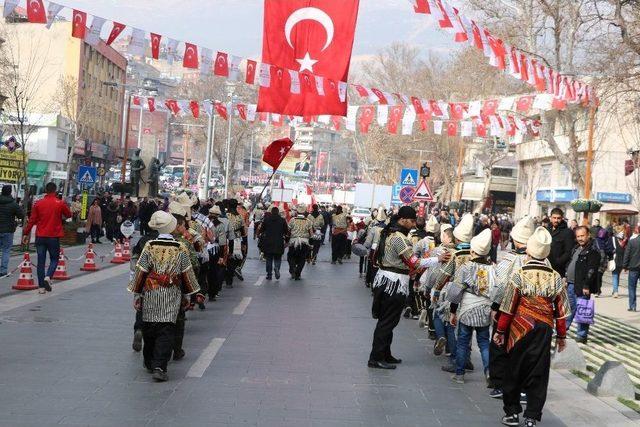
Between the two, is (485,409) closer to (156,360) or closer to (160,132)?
(156,360)

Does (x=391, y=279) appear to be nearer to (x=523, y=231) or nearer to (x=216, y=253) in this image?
(x=523, y=231)

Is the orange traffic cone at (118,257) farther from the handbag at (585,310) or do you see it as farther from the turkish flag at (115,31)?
the handbag at (585,310)

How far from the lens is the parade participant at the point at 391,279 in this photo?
10445mm

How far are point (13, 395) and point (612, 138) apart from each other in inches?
1795

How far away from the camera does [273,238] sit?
72.6 feet

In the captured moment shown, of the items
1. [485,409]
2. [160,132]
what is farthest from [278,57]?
[160,132]

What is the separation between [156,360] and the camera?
29.8 ft

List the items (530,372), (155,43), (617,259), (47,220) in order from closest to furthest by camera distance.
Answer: (530,372) < (47,220) < (155,43) < (617,259)

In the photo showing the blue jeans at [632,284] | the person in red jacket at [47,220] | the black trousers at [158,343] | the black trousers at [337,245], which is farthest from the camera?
the black trousers at [337,245]

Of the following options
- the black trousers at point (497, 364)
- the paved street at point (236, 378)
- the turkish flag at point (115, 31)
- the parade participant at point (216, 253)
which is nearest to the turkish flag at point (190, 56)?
the turkish flag at point (115, 31)

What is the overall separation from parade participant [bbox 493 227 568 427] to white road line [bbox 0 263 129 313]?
8.30 metres

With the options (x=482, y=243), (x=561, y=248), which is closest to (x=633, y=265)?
(x=561, y=248)

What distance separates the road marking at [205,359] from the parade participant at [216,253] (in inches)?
176

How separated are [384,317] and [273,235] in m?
11.8
